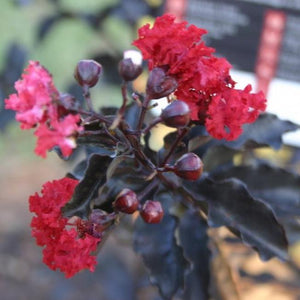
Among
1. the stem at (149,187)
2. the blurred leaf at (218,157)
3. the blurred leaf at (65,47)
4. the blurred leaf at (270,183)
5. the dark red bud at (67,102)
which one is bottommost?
the blurred leaf at (65,47)

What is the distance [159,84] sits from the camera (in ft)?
1.57

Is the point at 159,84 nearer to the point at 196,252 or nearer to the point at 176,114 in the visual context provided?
the point at 176,114

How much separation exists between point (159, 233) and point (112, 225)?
147 mm

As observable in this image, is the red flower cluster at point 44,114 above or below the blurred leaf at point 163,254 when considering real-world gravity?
above

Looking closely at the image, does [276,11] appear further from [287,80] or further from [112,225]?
[112,225]

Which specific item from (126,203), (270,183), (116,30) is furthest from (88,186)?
(116,30)

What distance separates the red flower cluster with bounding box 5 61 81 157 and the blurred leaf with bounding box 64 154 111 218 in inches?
3.0

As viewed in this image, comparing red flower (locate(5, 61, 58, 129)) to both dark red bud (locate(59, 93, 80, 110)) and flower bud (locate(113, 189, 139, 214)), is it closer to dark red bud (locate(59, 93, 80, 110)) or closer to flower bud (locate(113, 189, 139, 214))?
dark red bud (locate(59, 93, 80, 110))

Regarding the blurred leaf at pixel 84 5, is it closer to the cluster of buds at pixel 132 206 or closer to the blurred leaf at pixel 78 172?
the blurred leaf at pixel 78 172

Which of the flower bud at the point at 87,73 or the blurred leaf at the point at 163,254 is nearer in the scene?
the flower bud at the point at 87,73

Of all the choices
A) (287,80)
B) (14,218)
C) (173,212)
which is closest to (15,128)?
(14,218)

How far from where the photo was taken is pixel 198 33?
498 millimetres

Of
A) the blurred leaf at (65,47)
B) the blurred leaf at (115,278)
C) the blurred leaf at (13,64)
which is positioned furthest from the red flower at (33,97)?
the blurred leaf at (65,47)

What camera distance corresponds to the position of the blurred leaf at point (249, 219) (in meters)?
0.58
